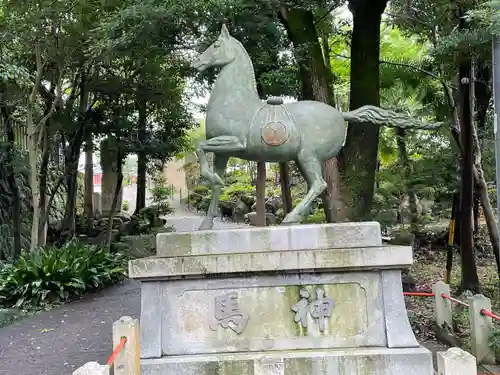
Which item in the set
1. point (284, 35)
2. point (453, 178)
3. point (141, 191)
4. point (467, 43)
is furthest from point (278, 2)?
point (141, 191)

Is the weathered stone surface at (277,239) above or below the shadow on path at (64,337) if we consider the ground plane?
above

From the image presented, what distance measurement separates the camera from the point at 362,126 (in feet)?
26.5

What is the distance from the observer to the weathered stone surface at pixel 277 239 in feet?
14.9

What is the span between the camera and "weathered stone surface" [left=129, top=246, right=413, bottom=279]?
434cm

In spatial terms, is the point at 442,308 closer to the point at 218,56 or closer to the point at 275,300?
the point at 275,300

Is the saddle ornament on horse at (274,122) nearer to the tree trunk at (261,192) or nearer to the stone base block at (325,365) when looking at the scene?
the stone base block at (325,365)

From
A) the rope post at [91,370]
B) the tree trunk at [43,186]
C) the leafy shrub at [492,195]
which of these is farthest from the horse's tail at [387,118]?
the tree trunk at [43,186]

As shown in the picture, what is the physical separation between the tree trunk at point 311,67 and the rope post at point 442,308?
1943mm

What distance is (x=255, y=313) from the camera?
14.7ft

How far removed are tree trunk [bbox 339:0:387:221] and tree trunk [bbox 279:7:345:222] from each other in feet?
0.66

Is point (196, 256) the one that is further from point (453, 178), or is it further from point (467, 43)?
point (453, 178)

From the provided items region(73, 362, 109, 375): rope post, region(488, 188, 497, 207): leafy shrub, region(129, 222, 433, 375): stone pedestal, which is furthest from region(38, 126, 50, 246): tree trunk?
region(488, 188, 497, 207): leafy shrub

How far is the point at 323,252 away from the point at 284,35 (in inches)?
234

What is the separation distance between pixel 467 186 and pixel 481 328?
12.9 ft
